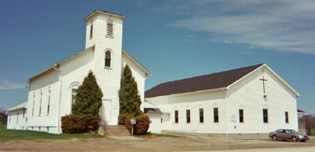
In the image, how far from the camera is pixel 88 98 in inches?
1137

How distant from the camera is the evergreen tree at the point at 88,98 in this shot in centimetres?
2848

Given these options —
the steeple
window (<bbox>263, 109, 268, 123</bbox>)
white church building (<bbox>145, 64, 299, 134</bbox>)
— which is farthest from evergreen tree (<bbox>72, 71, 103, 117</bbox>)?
window (<bbox>263, 109, 268, 123</bbox>)

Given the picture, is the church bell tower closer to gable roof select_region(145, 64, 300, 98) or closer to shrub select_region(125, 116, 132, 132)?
shrub select_region(125, 116, 132, 132)

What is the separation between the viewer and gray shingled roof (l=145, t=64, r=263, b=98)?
128ft

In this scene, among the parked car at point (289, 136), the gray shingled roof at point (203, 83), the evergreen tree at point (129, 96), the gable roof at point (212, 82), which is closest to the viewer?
the evergreen tree at point (129, 96)

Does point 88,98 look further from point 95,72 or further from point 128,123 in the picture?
point 128,123

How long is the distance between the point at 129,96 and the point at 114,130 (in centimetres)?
374

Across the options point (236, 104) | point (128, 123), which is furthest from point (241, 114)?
point (128, 123)

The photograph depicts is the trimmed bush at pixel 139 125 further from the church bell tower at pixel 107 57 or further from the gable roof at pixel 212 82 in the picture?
the gable roof at pixel 212 82

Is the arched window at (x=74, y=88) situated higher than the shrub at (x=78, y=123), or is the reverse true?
the arched window at (x=74, y=88)

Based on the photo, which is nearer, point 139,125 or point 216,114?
point 139,125

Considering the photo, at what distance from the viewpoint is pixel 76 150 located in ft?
60.6

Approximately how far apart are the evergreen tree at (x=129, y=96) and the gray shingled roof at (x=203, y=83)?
37.9 feet

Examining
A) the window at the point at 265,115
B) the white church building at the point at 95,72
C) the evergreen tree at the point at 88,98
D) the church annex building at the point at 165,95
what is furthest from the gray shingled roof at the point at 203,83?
the evergreen tree at the point at 88,98
